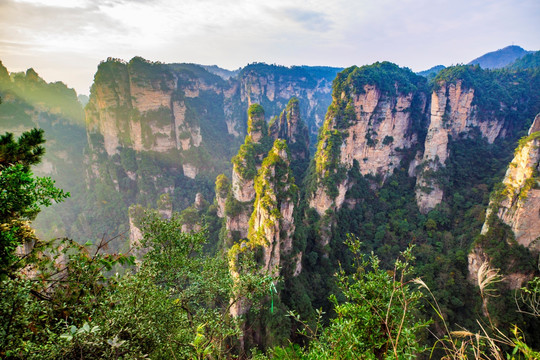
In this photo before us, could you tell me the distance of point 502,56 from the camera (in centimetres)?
9662

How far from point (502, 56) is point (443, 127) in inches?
3840

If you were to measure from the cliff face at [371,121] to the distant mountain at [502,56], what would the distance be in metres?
85.5

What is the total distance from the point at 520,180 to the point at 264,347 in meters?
28.7

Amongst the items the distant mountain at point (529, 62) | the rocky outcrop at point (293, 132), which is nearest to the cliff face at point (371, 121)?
the rocky outcrop at point (293, 132)

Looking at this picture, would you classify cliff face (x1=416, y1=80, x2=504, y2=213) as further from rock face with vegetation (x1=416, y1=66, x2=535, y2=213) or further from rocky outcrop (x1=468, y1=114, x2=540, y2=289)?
rocky outcrop (x1=468, y1=114, x2=540, y2=289)

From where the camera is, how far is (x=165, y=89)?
57500mm

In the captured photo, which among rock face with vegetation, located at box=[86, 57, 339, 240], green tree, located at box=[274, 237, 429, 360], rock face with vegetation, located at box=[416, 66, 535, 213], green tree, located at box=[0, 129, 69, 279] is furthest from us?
rock face with vegetation, located at box=[86, 57, 339, 240]

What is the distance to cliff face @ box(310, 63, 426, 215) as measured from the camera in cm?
4012

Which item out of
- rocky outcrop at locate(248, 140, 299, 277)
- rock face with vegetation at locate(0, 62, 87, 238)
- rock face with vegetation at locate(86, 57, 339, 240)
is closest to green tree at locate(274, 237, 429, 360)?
rocky outcrop at locate(248, 140, 299, 277)

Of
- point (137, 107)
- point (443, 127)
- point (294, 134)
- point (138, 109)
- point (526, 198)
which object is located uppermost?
point (137, 107)

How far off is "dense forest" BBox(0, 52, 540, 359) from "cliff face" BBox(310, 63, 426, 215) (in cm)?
33

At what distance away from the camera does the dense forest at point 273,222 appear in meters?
4.78

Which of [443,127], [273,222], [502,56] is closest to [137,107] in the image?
[273,222]

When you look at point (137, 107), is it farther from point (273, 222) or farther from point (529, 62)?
point (529, 62)
